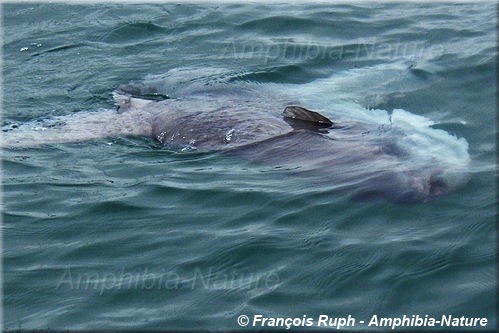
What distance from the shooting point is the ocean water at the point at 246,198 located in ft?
21.4

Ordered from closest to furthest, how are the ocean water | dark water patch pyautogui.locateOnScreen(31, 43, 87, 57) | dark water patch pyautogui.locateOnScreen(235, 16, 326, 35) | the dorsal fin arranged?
the ocean water, the dorsal fin, dark water patch pyautogui.locateOnScreen(31, 43, 87, 57), dark water patch pyautogui.locateOnScreen(235, 16, 326, 35)

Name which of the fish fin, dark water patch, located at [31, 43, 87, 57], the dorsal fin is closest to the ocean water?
dark water patch, located at [31, 43, 87, 57]

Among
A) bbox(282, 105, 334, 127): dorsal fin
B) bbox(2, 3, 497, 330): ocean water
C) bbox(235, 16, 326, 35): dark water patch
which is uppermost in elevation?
bbox(235, 16, 326, 35): dark water patch

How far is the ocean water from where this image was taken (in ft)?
21.4

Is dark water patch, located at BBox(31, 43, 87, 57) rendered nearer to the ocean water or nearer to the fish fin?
the ocean water

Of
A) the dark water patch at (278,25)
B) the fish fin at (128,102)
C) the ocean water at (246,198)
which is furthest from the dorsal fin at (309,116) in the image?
the dark water patch at (278,25)

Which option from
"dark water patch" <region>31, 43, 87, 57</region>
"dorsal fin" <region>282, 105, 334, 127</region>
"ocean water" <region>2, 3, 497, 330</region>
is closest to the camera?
"ocean water" <region>2, 3, 497, 330</region>

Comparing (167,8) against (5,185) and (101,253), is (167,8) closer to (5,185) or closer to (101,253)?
(5,185)

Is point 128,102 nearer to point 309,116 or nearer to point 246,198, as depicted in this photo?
point 309,116

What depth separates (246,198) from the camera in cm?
820

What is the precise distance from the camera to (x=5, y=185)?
910 centimetres

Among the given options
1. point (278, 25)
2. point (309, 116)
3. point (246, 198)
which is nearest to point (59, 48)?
point (278, 25)

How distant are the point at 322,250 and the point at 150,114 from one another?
3871 mm

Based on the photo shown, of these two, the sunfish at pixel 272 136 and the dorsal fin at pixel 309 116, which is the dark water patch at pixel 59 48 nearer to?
the sunfish at pixel 272 136
